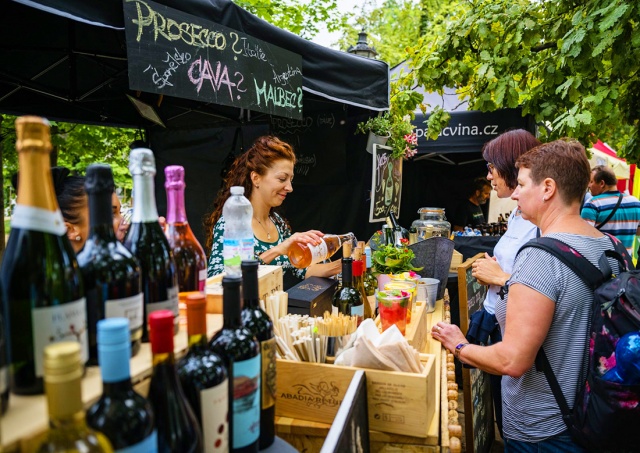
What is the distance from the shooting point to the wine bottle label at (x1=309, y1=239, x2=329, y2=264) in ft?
6.72

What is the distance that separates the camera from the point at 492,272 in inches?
96.7

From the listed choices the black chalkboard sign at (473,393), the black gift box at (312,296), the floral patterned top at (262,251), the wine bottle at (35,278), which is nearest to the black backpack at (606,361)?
the black gift box at (312,296)

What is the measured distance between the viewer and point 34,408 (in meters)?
0.63

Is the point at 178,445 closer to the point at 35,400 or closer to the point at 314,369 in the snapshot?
the point at 35,400

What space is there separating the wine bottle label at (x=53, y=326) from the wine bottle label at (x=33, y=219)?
0.42ft

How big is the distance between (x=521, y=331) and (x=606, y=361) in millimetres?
274

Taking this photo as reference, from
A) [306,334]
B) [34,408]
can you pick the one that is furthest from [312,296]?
[34,408]

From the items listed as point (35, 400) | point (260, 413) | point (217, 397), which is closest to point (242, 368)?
point (217, 397)

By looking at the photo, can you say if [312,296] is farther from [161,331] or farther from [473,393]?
[473,393]

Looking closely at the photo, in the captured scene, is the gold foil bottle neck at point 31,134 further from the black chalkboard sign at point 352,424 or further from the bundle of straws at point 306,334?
the bundle of straws at point 306,334

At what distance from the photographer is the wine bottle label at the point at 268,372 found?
3.49ft

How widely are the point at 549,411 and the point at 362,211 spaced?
304 cm

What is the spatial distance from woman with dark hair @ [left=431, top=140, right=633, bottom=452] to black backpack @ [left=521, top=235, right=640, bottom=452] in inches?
1.2

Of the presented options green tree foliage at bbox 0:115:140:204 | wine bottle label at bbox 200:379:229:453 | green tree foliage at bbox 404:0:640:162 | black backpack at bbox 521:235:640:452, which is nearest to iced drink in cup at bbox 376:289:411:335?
black backpack at bbox 521:235:640:452
